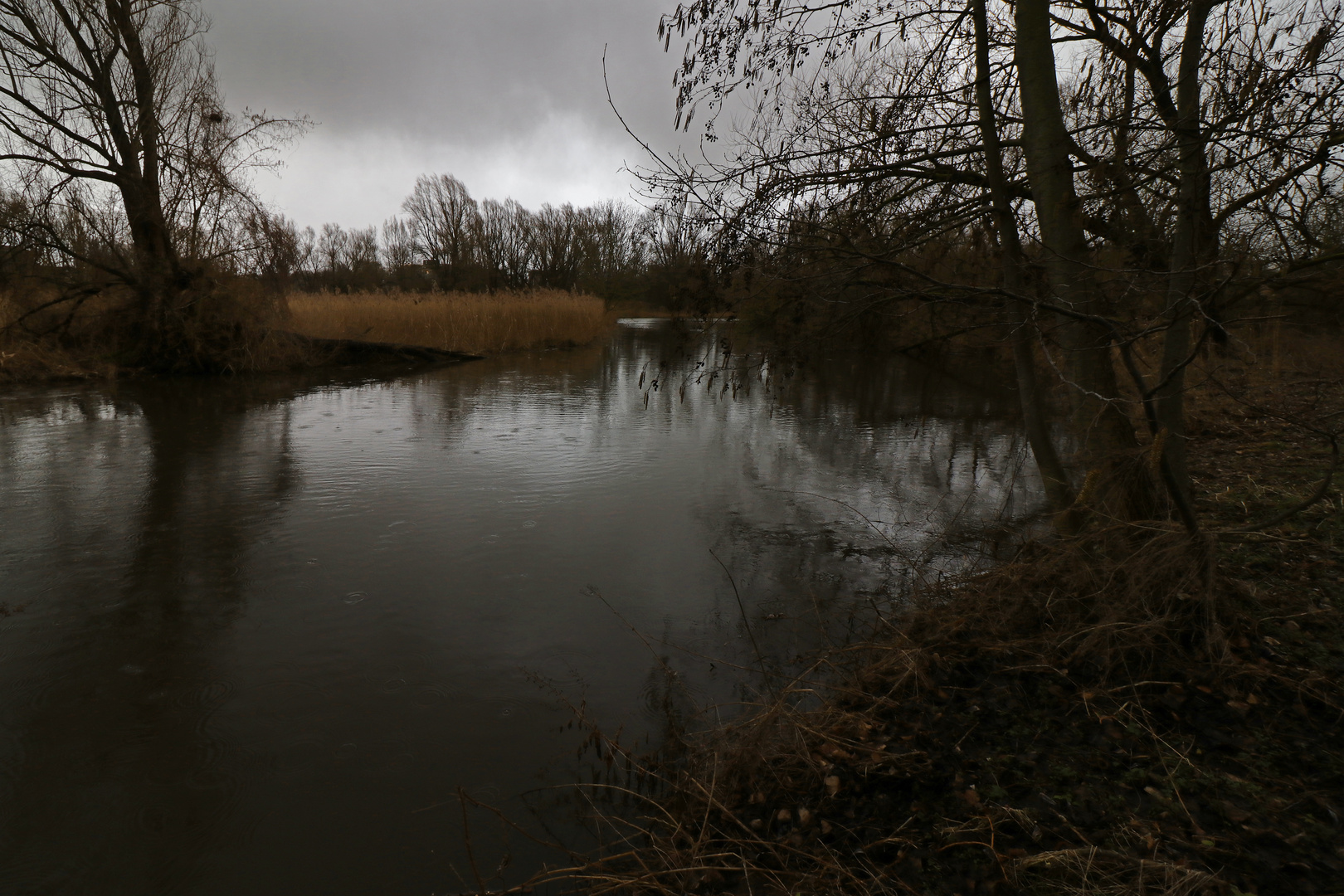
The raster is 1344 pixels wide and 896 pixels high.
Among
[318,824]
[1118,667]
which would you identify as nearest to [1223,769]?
[1118,667]

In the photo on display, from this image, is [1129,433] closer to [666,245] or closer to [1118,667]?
[1118,667]

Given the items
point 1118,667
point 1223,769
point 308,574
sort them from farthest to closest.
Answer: point 308,574 → point 1118,667 → point 1223,769

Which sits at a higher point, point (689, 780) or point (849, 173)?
point (849, 173)

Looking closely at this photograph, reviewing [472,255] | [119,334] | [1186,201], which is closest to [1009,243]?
[1186,201]

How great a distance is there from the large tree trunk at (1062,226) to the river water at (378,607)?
1.35m

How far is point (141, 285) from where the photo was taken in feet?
47.8

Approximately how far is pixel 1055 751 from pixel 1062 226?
273 centimetres

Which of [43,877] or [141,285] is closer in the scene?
[43,877]

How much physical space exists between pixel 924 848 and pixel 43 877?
2.90 meters

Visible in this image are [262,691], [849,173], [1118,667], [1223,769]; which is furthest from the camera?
[849,173]

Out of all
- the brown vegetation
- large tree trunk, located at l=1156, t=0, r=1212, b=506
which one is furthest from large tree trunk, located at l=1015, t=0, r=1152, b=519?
the brown vegetation

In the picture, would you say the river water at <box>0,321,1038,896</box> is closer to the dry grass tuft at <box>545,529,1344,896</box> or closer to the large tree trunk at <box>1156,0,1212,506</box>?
the dry grass tuft at <box>545,529,1344,896</box>

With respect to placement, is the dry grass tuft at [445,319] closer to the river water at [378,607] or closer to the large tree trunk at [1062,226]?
the river water at [378,607]

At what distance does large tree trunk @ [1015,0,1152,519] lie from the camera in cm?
391
